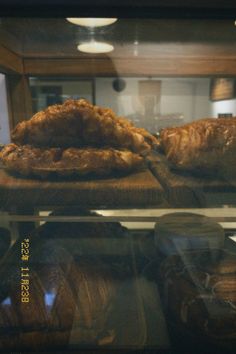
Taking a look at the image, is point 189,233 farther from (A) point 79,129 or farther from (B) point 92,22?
(B) point 92,22

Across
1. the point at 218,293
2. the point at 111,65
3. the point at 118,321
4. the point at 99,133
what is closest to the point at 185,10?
the point at 111,65

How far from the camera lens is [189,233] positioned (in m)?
0.90

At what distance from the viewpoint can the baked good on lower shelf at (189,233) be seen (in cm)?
89

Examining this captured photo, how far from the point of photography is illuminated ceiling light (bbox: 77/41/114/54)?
665mm

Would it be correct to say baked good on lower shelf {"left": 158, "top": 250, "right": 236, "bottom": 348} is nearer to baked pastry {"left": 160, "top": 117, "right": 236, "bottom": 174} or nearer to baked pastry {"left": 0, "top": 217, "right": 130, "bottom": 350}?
baked pastry {"left": 0, "top": 217, "right": 130, "bottom": 350}

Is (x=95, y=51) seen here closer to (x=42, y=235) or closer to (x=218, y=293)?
(x=42, y=235)

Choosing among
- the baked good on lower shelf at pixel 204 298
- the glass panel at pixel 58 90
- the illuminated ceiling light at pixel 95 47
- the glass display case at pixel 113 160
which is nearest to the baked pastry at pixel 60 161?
the glass display case at pixel 113 160

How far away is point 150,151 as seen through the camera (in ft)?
2.62

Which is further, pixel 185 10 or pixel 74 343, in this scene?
pixel 74 343

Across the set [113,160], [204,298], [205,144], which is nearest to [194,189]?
[205,144]

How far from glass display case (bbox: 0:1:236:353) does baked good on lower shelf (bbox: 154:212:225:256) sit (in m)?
0.02

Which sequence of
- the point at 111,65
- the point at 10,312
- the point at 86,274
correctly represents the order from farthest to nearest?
the point at 86,274
the point at 10,312
the point at 111,65

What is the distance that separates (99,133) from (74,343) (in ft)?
1.91

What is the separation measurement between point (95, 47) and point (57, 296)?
67cm
